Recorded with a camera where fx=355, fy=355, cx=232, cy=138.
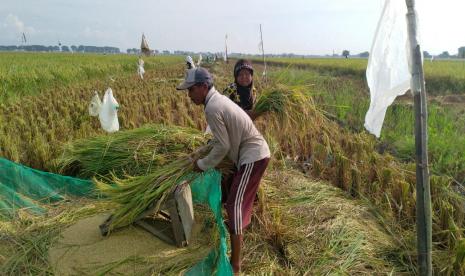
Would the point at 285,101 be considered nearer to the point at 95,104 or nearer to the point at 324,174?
the point at 324,174

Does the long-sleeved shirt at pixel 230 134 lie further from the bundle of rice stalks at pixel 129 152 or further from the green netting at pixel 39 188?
the bundle of rice stalks at pixel 129 152

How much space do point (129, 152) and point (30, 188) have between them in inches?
37.0

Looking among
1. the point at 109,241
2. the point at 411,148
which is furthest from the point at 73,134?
the point at 411,148

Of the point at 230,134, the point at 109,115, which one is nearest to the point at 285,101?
the point at 230,134

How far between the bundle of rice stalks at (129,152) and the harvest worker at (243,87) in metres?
0.57

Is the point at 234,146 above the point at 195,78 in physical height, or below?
below

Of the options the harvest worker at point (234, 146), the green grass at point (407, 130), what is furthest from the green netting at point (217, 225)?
the green grass at point (407, 130)

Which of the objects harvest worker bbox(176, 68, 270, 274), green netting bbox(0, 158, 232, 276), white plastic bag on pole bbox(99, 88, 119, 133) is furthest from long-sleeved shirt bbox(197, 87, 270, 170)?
white plastic bag on pole bbox(99, 88, 119, 133)

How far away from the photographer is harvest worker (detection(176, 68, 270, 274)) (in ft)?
6.92

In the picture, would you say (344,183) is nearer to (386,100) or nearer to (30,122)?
(386,100)

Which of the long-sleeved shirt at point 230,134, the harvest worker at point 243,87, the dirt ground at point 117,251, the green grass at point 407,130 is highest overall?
the harvest worker at point 243,87

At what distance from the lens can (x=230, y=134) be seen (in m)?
2.20

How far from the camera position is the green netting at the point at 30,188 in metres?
3.05

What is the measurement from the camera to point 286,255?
2.54m
